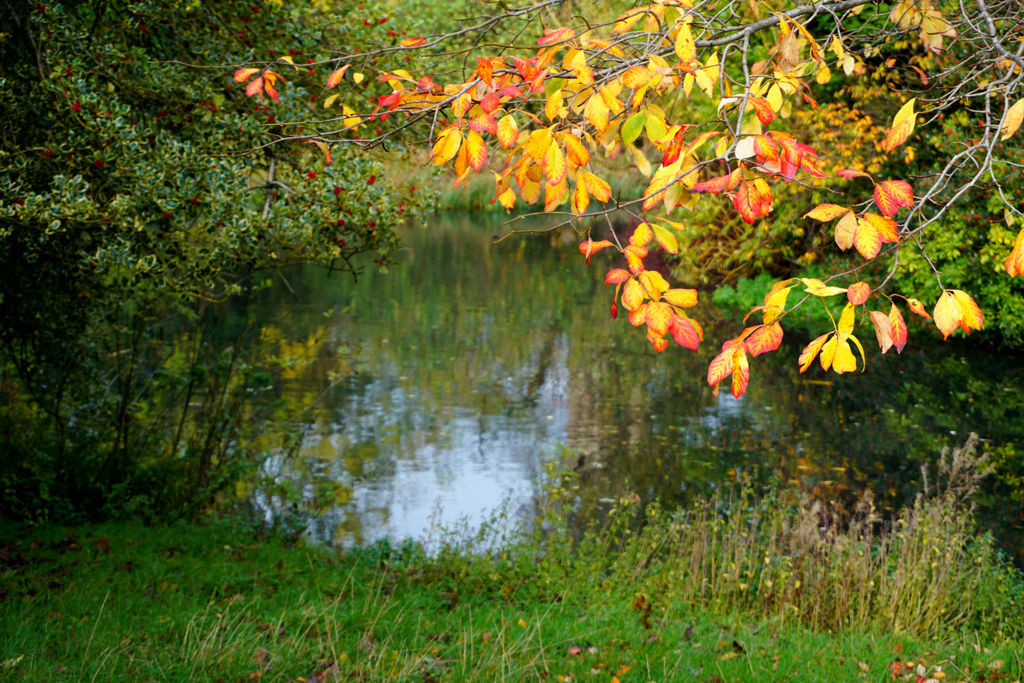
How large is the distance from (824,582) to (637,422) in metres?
5.50

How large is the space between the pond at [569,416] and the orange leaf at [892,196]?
4.75 meters

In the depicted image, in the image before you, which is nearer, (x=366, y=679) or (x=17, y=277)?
(x=366, y=679)

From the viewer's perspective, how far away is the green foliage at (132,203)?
5.46m

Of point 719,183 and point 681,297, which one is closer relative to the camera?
point 719,183

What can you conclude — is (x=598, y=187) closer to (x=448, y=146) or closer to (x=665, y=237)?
(x=665, y=237)

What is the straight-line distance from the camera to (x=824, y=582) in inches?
231

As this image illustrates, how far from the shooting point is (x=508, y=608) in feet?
18.4

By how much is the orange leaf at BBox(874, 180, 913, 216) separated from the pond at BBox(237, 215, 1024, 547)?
4748 mm

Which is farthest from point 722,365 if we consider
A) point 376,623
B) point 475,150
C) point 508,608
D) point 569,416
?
point 569,416

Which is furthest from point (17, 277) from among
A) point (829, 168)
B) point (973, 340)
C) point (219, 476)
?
point (973, 340)

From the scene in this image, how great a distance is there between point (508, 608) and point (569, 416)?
6.11 metres

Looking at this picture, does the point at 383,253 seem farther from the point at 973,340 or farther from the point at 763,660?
the point at 973,340

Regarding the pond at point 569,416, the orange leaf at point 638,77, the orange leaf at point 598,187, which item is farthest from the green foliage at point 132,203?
the orange leaf at point 638,77

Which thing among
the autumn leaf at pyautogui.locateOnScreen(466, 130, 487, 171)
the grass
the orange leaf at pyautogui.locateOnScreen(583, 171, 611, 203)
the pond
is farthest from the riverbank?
the autumn leaf at pyautogui.locateOnScreen(466, 130, 487, 171)
